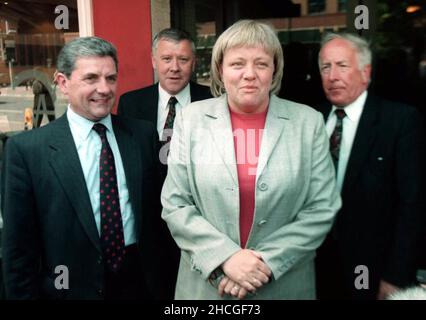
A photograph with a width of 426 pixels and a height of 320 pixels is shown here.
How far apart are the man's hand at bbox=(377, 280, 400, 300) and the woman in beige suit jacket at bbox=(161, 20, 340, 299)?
0.49 meters

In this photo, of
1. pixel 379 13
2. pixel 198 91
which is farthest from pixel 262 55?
pixel 379 13

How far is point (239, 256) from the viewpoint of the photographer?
1.86 m

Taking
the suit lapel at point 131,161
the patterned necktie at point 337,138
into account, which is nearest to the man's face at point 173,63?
the suit lapel at point 131,161

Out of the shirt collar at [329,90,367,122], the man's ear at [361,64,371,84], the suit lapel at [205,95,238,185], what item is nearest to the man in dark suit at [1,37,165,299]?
the suit lapel at [205,95,238,185]

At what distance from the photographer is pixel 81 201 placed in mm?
2062

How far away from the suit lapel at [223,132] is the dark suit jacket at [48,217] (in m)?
0.50

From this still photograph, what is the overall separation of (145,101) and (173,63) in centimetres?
33

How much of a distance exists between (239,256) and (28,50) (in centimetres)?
280

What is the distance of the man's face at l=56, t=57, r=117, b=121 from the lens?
83.0 inches

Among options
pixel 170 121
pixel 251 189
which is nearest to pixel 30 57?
pixel 170 121

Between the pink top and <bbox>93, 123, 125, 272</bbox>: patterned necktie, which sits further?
<bbox>93, 123, 125, 272</bbox>: patterned necktie

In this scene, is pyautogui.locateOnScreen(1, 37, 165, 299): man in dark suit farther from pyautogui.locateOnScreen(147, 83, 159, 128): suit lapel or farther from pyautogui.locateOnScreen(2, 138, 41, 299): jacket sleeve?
pyautogui.locateOnScreen(147, 83, 159, 128): suit lapel

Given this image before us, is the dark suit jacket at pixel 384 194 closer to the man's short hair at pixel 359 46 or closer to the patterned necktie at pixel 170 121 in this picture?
the man's short hair at pixel 359 46

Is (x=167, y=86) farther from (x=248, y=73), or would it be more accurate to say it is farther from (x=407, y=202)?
(x=407, y=202)
